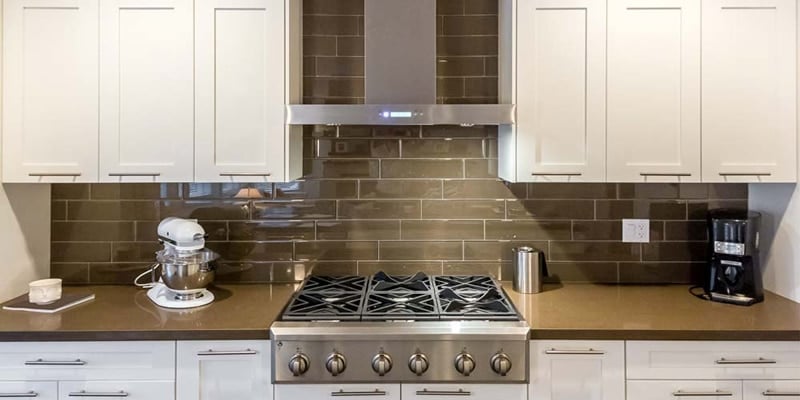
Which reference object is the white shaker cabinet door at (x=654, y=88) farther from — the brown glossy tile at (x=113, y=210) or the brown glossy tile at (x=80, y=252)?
the brown glossy tile at (x=80, y=252)

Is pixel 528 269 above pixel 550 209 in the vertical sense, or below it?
below

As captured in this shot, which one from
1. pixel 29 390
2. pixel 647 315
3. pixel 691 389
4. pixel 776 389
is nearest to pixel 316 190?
pixel 29 390

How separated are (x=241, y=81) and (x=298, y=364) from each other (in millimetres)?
1120

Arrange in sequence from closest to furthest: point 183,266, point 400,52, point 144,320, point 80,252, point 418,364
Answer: point 418,364 < point 144,320 < point 183,266 < point 400,52 < point 80,252

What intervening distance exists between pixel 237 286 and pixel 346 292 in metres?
0.56

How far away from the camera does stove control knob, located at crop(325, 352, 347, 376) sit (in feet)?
5.83

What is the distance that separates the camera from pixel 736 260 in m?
2.13

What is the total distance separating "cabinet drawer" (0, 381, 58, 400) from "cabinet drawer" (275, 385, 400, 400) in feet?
2.60

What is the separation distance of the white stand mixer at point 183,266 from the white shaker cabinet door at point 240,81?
0.25 m

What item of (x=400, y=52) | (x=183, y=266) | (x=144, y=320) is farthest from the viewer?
(x=400, y=52)

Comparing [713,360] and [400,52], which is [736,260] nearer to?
[713,360]

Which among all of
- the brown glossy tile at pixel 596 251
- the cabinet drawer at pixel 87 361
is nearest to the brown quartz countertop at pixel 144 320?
the cabinet drawer at pixel 87 361

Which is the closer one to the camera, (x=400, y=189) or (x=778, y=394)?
(x=778, y=394)

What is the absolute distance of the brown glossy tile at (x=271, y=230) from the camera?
2484 mm
